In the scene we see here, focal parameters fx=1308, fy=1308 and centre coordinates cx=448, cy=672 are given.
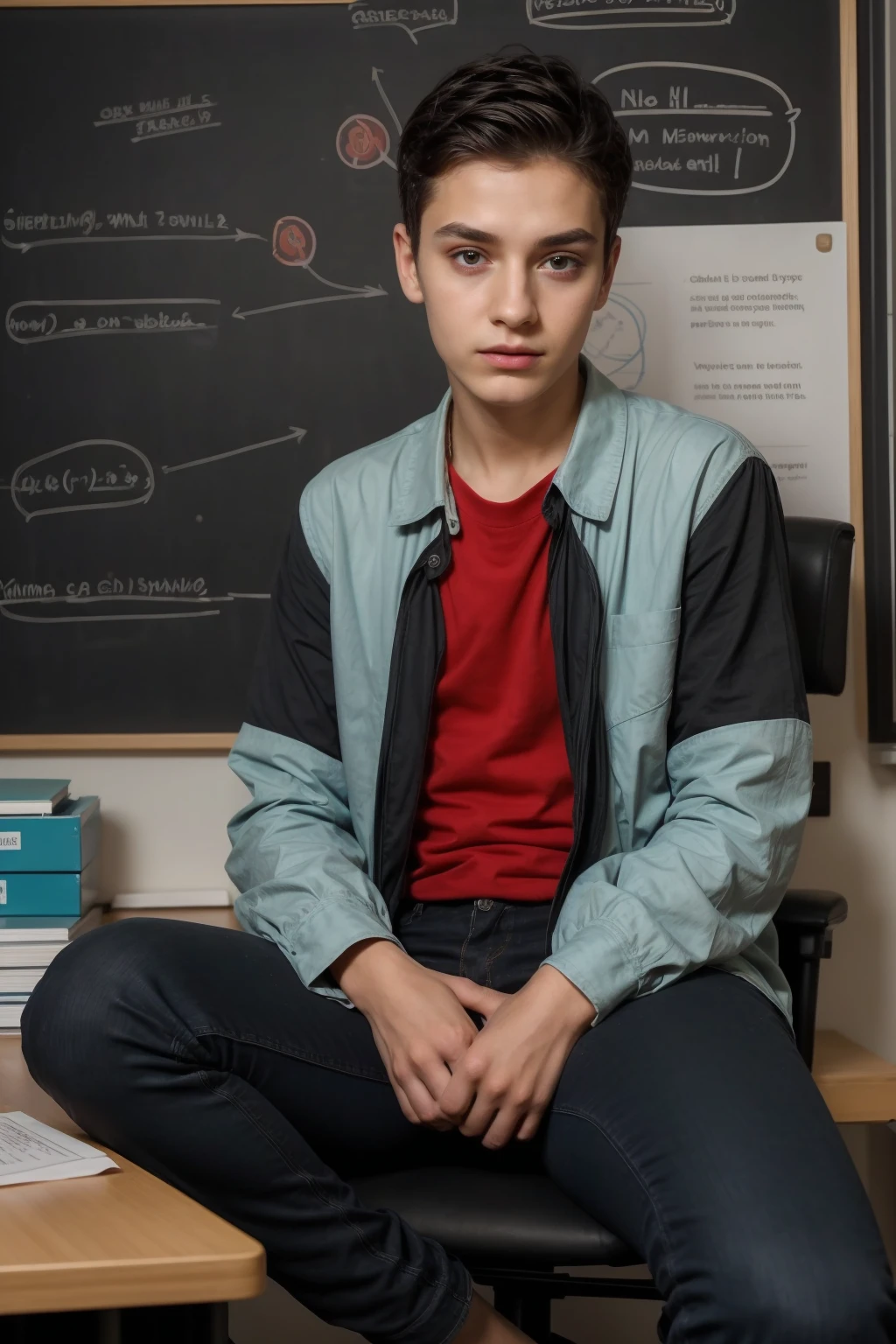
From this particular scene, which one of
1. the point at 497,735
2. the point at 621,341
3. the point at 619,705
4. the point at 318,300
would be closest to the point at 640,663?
the point at 619,705

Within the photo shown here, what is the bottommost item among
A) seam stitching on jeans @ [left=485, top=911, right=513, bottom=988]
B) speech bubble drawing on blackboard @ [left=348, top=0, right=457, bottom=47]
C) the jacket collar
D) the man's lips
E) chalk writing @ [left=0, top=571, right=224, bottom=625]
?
seam stitching on jeans @ [left=485, top=911, right=513, bottom=988]

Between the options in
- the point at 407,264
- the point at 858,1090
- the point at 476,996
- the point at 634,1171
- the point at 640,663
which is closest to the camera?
the point at 634,1171

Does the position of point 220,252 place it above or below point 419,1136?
above

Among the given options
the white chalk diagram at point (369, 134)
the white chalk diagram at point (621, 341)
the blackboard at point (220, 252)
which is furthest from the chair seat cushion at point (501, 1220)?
the white chalk diagram at point (369, 134)

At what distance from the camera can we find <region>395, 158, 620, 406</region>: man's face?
1402mm

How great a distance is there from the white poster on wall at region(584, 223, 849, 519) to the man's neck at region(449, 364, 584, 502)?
23.2 inches

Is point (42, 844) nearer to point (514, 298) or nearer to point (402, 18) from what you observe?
point (514, 298)

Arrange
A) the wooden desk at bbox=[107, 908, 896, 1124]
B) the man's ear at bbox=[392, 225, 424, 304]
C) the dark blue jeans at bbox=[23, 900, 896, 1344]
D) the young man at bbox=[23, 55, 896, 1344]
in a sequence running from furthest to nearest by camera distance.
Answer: the wooden desk at bbox=[107, 908, 896, 1124], the man's ear at bbox=[392, 225, 424, 304], the young man at bbox=[23, 55, 896, 1344], the dark blue jeans at bbox=[23, 900, 896, 1344]

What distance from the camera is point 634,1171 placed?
1102 millimetres

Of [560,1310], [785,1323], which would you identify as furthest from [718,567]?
[560,1310]

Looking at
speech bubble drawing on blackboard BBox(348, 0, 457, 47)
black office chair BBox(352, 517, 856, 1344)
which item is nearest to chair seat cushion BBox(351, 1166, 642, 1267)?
black office chair BBox(352, 517, 856, 1344)

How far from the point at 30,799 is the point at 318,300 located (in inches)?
35.9

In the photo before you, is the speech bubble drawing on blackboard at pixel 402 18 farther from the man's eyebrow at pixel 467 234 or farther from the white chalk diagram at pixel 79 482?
the man's eyebrow at pixel 467 234

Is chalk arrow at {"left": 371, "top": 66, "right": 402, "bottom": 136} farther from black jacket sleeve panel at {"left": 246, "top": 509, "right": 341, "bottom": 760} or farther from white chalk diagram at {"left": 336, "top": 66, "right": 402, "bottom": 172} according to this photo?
black jacket sleeve panel at {"left": 246, "top": 509, "right": 341, "bottom": 760}
